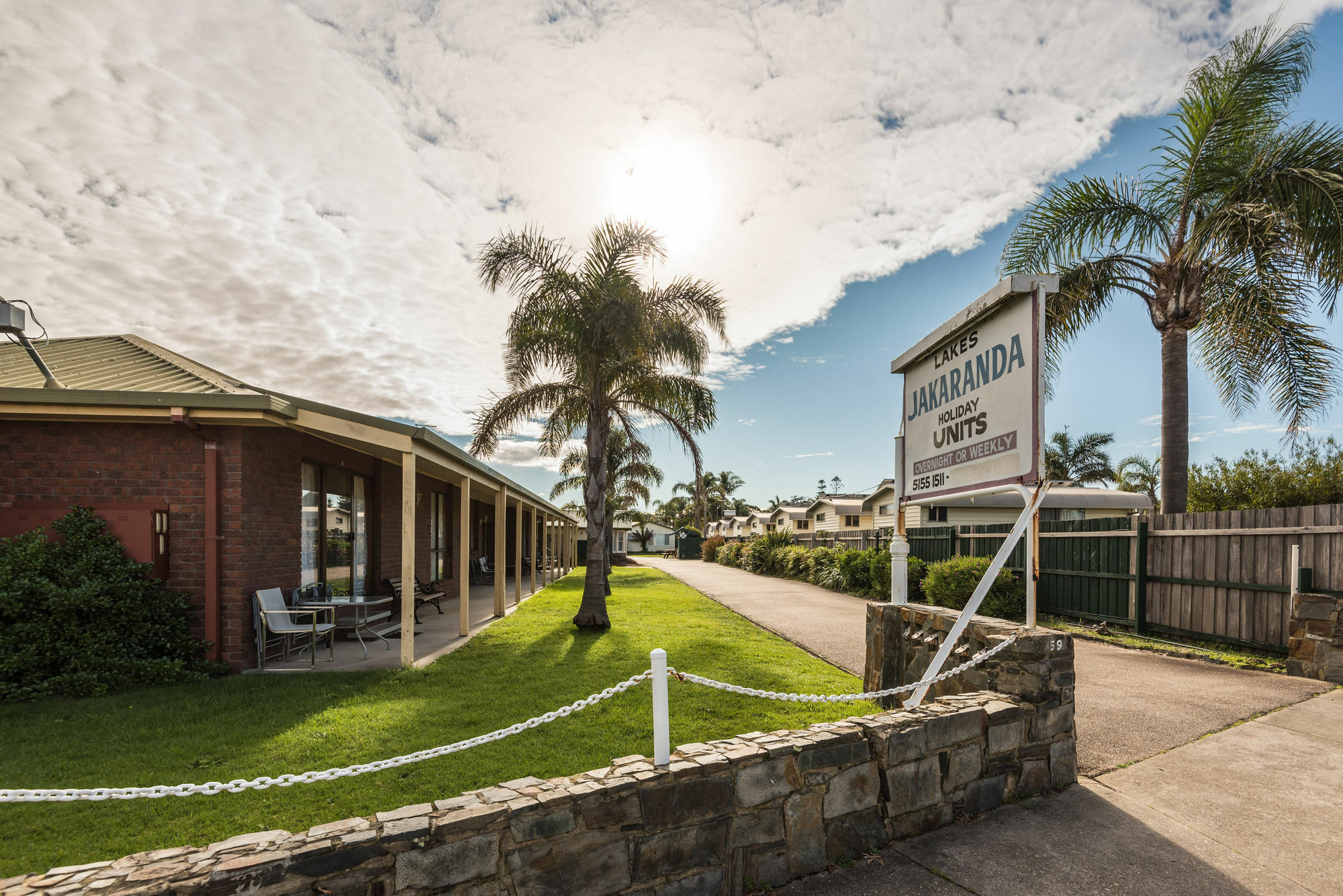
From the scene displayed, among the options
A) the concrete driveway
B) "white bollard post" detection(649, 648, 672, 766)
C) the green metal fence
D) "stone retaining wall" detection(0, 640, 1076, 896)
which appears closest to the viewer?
"stone retaining wall" detection(0, 640, 1076, 896)

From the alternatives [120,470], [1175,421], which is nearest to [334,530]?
[120,470]

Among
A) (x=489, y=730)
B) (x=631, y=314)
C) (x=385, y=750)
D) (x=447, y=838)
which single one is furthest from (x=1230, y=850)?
(x=631, y=314)

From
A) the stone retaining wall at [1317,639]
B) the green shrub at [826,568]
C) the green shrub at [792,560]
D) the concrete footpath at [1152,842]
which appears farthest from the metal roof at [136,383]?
the green shrub at [792,560]

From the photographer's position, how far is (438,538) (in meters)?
14.7

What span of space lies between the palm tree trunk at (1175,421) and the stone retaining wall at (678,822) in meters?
8.05

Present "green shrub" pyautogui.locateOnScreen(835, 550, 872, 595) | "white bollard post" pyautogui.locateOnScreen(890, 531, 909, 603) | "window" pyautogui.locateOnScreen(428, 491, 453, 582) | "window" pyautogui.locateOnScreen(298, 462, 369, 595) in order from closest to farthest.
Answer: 1. "white bollard post" pyautogui.locateOnScreen(890, 531, 909, 603)
2. "window" pyautogui.locateOnScreen(298, 462, 369, 595)
3. "window" pyautogui.locateOnScreen(428, 491, 453, 582)
4. "green shrub" pyautogui.locateOnScreen(835, 550, 872, 595)

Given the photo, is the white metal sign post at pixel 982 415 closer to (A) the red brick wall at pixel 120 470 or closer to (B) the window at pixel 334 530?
(A) the red brick wall at pixel 120 470

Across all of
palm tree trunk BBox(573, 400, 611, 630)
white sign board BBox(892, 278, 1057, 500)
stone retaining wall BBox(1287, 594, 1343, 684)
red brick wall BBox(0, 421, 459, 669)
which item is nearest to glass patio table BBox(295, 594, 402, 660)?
red brick wall BBox(0, 421, 459, 669)

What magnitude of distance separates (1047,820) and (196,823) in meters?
4.81

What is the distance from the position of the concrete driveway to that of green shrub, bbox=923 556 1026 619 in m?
1.49

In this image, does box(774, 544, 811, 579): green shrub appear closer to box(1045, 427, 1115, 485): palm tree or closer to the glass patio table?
the glass patio table

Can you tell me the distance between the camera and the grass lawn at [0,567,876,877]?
12.2 feet

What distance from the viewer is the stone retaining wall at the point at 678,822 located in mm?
2232

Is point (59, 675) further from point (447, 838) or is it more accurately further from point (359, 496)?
point (447, 838)
